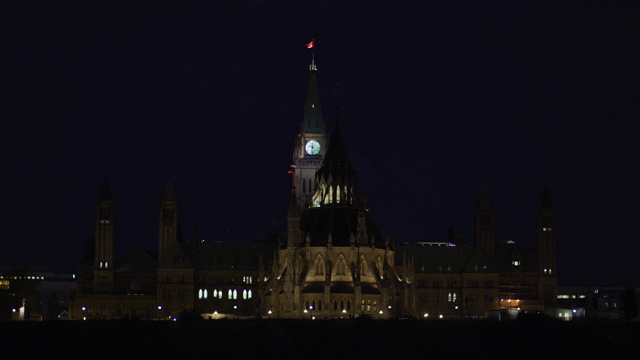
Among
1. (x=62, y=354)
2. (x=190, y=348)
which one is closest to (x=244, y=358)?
(x=190, y=348)

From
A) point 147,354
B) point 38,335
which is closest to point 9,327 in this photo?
point 38,335

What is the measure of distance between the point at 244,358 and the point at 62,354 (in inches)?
838

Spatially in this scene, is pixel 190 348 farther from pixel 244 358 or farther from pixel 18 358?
pixel 18 358

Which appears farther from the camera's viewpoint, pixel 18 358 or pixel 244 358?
pixel 244 358

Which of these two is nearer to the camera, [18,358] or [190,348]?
[18,358]

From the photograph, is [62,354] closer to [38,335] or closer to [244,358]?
[38,335]

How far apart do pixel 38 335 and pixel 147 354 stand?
12.3m

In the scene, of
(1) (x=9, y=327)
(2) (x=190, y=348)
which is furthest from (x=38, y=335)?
(2) (x=190, y=348)

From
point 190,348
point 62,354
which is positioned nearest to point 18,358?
point 62,354

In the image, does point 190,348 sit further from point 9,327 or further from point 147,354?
point 9,327

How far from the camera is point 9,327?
630 ft

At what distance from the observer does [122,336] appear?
198 m

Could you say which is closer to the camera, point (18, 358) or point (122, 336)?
point (18, 358)

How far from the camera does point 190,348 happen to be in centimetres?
19962
